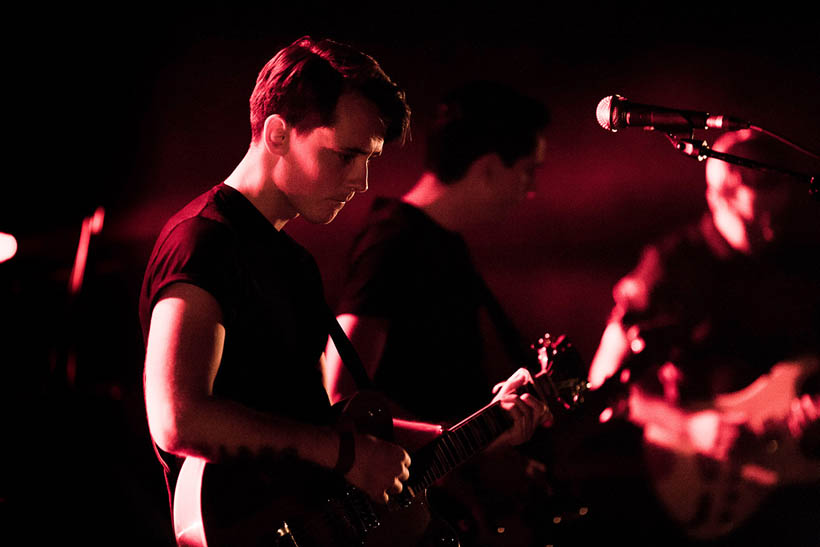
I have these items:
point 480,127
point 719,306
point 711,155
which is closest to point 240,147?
point 480,127

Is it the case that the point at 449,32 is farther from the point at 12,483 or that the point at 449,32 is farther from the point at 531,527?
the point at 12,483

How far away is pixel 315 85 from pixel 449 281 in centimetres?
121

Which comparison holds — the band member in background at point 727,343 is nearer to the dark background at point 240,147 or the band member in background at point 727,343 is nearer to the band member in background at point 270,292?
the dark background at point 240,147

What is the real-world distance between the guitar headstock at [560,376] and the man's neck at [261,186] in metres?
0.99

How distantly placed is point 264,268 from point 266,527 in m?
0.54

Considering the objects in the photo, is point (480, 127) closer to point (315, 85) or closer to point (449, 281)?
point (449, 281)

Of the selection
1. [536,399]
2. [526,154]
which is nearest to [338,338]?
[536,399]

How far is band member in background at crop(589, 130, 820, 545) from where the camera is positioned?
10.00 ft

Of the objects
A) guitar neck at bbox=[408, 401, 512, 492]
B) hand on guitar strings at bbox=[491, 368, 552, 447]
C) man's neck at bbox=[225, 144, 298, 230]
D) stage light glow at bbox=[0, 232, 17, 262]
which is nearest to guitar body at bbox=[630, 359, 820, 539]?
hand on guitar strings at bbox=[491, 368, 552, 447]

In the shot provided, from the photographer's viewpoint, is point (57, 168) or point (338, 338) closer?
point (338, 338)

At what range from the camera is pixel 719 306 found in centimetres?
309

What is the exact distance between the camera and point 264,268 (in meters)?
1.62

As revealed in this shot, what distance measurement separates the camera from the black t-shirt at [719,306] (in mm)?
3055

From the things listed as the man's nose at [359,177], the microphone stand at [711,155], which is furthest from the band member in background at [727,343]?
the man's nose at [359,177]
